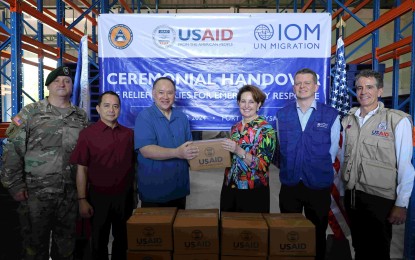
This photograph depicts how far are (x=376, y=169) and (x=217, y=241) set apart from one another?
159cm

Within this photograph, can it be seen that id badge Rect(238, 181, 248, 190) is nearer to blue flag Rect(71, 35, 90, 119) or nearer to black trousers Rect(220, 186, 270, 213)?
black trousers Rect(220, 186, 270, 213)

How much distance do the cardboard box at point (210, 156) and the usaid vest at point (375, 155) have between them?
3.76ft

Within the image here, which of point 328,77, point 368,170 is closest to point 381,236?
point 368,170

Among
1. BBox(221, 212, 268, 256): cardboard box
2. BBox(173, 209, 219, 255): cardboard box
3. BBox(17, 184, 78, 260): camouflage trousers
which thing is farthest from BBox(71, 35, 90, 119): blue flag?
BBox(221, 212, 268, 256): cardboard box

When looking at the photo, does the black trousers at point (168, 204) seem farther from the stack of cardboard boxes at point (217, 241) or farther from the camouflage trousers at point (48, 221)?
the stack of cardboard boxes at point (217, 241)

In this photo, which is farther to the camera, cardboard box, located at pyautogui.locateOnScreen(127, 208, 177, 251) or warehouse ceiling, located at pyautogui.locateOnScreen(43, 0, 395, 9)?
warehouse ceiling, located at pyautogui.locateOnScreen(43, 0, 395, 9)

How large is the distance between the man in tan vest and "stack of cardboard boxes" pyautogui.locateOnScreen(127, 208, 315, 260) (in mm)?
1089

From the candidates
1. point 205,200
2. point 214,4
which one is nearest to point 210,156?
point 205,200

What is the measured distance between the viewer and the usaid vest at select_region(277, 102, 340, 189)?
275 centimetres

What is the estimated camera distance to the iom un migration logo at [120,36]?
3693 millimetres

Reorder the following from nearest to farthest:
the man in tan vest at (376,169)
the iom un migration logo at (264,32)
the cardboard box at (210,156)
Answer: the cardboard box at (210,156), the man in tan vest at (376,169), the iom un migration logo at (264,32)

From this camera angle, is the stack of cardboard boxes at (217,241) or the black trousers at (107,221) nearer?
the stack of cardboard boxes at (217,241)

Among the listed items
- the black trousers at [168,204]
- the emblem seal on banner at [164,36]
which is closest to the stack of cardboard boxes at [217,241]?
the black trousers at [168,204]

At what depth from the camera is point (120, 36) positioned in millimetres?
3713
